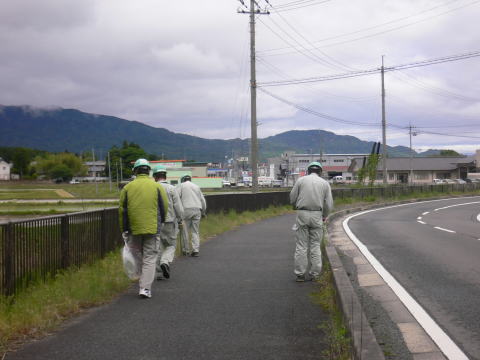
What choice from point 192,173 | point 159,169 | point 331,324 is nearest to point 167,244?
point 159,169

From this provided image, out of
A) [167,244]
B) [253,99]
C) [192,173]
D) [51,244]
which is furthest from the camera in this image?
[192,173]

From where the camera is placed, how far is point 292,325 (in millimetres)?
5645

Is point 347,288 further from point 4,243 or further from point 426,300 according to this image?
point 4,243

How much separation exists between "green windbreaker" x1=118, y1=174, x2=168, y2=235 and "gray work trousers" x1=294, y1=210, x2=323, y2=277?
2.35m

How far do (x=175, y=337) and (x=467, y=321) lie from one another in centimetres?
297

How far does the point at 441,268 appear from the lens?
923 centimetres

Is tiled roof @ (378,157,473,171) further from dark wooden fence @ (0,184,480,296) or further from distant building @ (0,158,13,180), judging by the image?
dark wooden fence @ (0,184,480,296)

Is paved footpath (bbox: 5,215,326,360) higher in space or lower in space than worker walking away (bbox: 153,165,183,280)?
lower

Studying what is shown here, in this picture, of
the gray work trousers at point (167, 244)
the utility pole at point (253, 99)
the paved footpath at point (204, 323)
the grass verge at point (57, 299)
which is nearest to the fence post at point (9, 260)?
the grass verge at point (57, 299)

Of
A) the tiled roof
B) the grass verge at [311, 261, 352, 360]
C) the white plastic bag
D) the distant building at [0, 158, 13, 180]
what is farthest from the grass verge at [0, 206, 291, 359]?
the tiled roof

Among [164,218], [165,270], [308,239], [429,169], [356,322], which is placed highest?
[429,169]

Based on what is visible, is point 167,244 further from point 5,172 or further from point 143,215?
point 5,172

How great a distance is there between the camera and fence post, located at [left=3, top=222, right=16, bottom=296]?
629 centimetres

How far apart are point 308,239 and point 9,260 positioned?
4332mm
